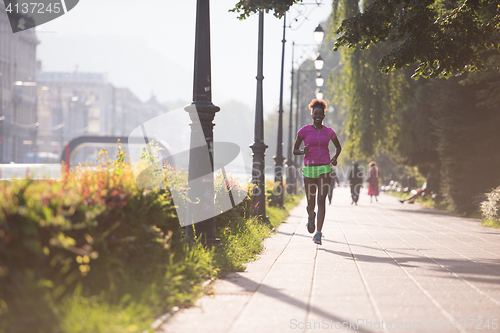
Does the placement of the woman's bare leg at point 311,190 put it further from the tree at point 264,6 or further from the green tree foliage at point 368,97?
the green tree foliage at point 368,97

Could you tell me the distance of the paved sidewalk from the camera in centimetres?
407

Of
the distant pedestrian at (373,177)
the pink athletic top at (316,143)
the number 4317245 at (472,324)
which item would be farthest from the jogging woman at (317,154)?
the distant pedestrian at (373,177)

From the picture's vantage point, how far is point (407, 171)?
3966 cm

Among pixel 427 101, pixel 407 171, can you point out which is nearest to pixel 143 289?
pixel 427 101

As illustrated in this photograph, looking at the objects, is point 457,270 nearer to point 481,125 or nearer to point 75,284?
point 75,284

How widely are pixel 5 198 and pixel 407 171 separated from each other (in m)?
38.4

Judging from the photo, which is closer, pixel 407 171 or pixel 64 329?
pixel 64 329

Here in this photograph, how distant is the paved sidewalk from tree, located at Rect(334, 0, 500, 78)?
332 cm

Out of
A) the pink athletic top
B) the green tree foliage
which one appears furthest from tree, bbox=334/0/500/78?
the green tree foliage

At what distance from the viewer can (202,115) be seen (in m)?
6.93

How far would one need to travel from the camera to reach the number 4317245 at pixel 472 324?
401 centimetres

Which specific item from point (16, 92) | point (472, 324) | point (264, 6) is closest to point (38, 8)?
point (264, 6)

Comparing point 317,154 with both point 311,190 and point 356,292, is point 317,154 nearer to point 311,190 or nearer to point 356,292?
point 311,190

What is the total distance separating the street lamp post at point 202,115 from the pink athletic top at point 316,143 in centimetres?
179
